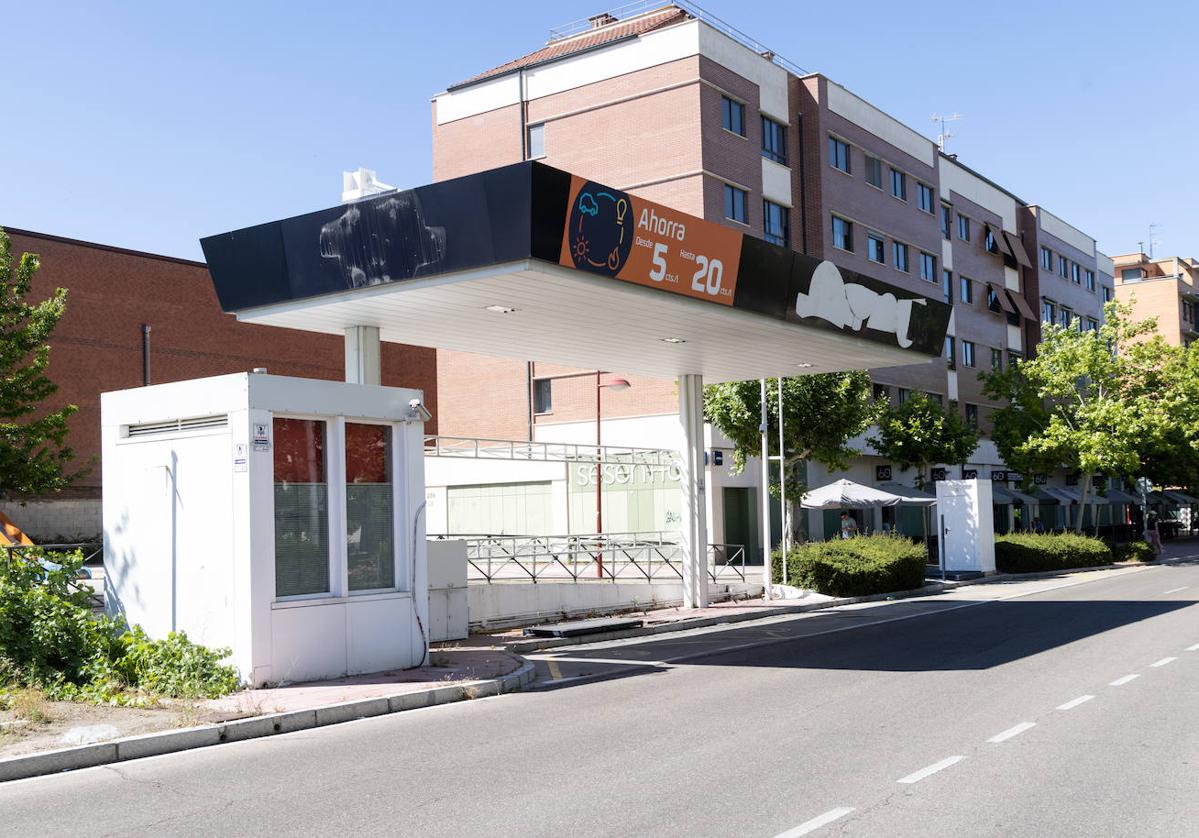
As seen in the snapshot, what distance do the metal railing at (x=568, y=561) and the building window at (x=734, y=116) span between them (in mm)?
17154

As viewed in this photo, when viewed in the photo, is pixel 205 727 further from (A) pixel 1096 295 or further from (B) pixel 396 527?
(A) pixel 1096 295

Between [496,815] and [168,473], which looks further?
[168,473]

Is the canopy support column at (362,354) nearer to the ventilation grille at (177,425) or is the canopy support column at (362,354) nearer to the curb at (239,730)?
the ventilation grille at (177,425)

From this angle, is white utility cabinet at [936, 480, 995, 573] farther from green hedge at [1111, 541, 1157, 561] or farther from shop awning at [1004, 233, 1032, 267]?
shop awning at [1004, 233, 1032, 267]

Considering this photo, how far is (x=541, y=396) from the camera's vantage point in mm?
42656

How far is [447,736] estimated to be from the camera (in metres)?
10.3

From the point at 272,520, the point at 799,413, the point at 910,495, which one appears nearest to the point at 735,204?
the point at 799,413

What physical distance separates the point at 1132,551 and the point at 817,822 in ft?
140

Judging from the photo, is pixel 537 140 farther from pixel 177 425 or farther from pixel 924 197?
pixel 177 425

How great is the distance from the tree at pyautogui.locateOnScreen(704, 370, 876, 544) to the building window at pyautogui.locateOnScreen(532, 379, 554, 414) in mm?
10571

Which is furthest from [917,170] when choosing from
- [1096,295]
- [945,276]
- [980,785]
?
[980,785]

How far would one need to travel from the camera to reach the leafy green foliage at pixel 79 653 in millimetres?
11773

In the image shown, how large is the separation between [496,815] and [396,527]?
7.70 metres

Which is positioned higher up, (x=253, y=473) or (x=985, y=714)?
(x=253, y=473)
